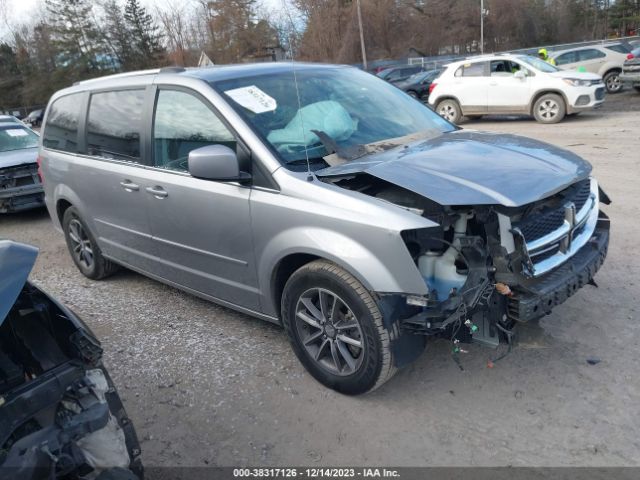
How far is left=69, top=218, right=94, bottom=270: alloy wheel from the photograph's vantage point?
522 cm

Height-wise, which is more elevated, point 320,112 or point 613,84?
point 320,112

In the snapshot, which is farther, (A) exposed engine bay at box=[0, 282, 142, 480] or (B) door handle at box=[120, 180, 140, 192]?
(B) door handle at box=[120, 180, 140, 192]

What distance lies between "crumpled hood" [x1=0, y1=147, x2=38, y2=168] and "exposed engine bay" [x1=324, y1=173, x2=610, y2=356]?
6.90 meters

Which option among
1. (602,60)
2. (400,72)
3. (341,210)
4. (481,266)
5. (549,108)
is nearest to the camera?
(481,266)

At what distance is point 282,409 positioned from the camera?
3.10 metres

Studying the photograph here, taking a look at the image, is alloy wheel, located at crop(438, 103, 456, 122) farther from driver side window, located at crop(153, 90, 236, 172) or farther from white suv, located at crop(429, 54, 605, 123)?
driver side window, located at crop(153, 90, 236, 172)

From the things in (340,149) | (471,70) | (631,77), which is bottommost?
(631,77)

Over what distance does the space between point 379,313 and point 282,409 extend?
0.88 m

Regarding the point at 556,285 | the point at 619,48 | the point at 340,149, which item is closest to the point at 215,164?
the point at 340,149

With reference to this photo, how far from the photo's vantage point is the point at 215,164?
10.0 ft

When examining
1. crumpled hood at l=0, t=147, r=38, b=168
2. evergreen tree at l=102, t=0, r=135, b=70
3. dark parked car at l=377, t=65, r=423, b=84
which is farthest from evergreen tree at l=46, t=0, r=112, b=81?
crumpled hood at l=0, t=147, r=38, b=168

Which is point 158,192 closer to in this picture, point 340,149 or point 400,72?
point 340,149

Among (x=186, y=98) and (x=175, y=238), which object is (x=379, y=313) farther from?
(x=186, y=98)

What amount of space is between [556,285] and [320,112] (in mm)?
1828
